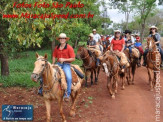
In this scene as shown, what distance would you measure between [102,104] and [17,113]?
3.44m

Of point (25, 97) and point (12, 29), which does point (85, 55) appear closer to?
point (25, 97)

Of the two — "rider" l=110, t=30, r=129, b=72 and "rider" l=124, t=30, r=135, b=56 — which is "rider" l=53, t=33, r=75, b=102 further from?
"rider" l=124, t=30, r=135, b=56

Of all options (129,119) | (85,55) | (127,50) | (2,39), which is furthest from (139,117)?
(2,39)

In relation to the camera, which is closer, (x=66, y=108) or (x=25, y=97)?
(x=66, y=108)

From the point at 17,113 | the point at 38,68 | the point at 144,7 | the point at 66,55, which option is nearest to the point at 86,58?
the point at 66,55

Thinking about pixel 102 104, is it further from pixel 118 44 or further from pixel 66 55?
pixel 118 44

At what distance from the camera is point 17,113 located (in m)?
6.19

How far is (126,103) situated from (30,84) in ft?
16.3

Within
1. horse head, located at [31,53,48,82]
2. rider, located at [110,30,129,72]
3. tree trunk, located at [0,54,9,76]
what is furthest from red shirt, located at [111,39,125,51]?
tree trunk, located at [0,54,9,76]

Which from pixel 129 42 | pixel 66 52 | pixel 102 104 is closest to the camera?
pixel 66 52

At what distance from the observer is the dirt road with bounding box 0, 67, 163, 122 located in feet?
21.2

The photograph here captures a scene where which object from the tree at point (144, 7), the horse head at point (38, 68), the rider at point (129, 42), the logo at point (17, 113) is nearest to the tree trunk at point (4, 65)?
the logo at point (17, 113)

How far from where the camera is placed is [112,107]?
7477 millimetres

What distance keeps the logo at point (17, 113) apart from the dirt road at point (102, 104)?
32cm
